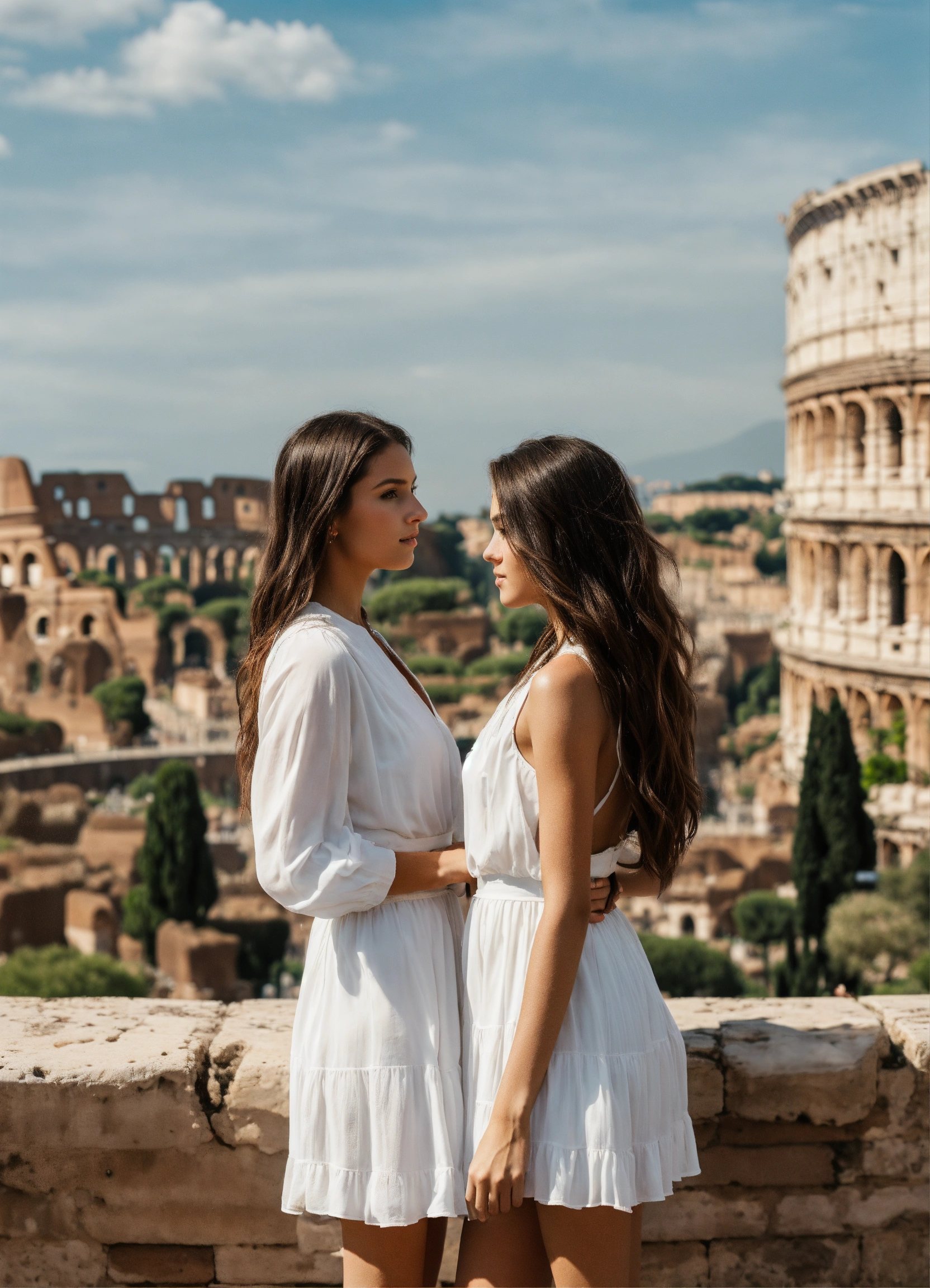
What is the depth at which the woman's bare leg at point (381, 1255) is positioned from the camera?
1447 mm

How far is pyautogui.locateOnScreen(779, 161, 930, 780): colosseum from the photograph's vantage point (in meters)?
14.9

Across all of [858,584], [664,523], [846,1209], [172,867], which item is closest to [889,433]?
[858,584]

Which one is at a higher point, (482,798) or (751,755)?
Result: (482,798)

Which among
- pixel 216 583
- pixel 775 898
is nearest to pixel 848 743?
pixel 775 898

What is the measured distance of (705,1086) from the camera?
77.6 inches

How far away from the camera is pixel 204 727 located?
30.4 m

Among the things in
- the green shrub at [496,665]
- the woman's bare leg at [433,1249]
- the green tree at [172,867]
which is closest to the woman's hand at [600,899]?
the woman's bare leg at [433,1249]

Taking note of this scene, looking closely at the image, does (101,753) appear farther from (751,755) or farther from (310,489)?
(310,489)

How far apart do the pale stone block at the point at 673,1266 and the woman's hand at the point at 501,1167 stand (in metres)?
0.75

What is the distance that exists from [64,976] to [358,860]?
1138cm

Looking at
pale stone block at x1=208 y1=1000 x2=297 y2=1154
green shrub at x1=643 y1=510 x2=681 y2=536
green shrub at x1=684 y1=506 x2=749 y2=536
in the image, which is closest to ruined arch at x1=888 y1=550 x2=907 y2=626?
pale stone block at x1=208 y1=1000 x2=297 y2=1154

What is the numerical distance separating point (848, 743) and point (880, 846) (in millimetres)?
2060

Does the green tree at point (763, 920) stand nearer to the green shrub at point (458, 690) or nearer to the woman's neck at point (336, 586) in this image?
the green shrub at point (458, 690)

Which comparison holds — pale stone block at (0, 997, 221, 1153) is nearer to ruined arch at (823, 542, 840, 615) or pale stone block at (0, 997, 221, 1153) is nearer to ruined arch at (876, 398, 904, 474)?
ruined arch at (876, 398, 904, 474)
